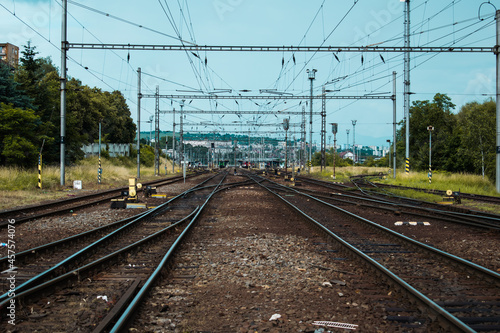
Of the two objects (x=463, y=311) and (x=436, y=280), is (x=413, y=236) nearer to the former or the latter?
(x=436, y=280)

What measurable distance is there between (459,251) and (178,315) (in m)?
6.39

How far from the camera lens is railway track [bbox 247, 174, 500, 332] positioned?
4.57 metres

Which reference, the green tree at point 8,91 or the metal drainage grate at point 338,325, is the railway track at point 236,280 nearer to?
the metal drainage grate at point 338,325

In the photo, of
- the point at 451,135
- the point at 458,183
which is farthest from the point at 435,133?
the point at 458,183

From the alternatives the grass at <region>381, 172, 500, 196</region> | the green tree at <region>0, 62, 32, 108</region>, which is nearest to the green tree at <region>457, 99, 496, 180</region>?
the grass at <region>381, 172, 500, 196</region>

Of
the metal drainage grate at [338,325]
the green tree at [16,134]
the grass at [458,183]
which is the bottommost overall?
the metal drainage grate at [338,325]

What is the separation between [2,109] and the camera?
74.7ft

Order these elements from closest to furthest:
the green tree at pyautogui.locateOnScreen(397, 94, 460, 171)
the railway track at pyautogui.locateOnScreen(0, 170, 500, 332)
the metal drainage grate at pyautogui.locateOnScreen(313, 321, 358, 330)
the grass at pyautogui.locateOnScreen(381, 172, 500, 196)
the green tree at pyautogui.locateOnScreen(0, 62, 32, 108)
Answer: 1. the metal drainage grate at pyautogui.locateOnScreen(313, 321, 358, 330)
2. the railway track at pyautogui.locateOnScreen(0, 170, 500, 332)
3. the grass at pyautogui.locateOnScreen(381, 172, 500, 196)
4. the green tree at pyautogui.locateOnScreen(0, 62, 32, 108)
5. the green tree at pyautogui.locateOnScreen(397, 94, 460, 171)

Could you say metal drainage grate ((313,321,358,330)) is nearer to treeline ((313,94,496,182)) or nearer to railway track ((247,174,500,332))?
railway track ((247,174,500,332))

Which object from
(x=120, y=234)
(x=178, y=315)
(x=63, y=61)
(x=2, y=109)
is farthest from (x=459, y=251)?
(x=2, y=109)

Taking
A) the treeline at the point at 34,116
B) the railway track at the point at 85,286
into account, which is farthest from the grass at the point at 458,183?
the treeline at the point at 34,116

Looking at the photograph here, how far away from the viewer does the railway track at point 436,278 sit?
457 cm

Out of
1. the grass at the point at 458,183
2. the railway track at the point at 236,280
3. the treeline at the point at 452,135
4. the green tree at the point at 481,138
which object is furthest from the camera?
the treeline at the point at 452,135

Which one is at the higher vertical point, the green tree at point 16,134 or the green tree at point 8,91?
the green tree at point 8,91
